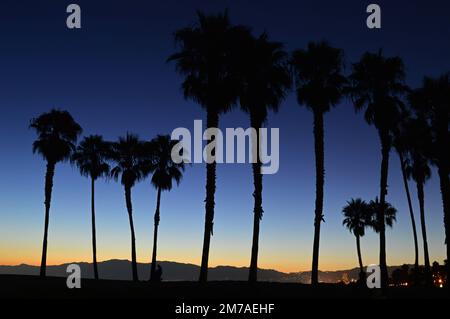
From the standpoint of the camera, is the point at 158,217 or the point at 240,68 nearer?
the point at 240,68

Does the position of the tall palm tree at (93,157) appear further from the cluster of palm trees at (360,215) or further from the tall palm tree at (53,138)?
the cluster of palm trees at (360,215)

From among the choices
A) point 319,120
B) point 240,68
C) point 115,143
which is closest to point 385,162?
point 319,120

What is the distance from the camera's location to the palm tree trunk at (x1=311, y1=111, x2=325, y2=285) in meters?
30.7

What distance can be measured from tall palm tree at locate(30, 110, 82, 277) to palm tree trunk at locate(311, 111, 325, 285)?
932 inches

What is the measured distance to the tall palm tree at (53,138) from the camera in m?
43.8

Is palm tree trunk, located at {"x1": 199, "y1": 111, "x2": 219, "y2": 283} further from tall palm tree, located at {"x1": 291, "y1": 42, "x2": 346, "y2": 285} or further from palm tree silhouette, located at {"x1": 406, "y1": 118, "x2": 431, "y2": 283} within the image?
palm tree silhouette, located at {"x1": 406, "y1": 118, "x2": 431, "y2": 283}

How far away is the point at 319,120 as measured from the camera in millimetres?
32781

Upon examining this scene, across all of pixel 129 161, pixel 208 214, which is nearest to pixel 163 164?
pixel 129 161

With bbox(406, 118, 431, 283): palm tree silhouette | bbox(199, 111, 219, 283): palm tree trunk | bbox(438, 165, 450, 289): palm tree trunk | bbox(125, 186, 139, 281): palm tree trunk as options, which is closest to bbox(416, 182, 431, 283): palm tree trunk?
bbox(406, 118, 431, 283): palm tree silhouette

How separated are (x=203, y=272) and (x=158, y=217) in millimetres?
18608

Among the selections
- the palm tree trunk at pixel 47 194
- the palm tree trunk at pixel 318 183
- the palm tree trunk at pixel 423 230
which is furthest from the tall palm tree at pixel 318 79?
the palm tree trunk at pixel 47 194

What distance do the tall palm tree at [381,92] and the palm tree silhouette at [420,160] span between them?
631 cm
